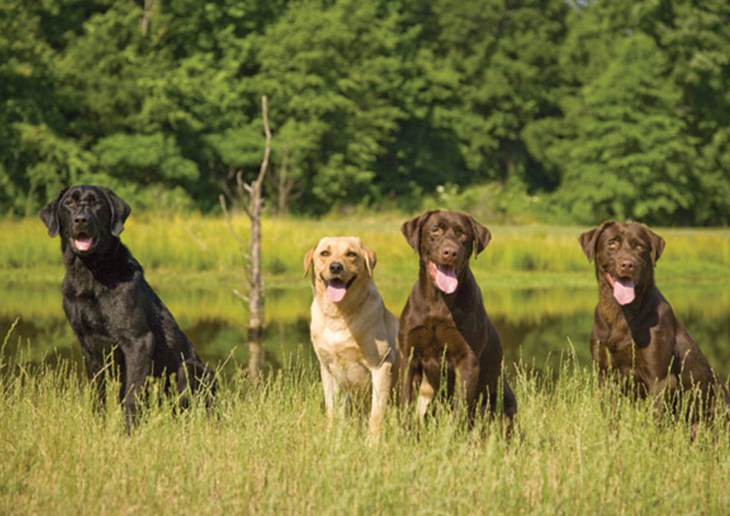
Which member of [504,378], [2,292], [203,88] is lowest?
[2,292]

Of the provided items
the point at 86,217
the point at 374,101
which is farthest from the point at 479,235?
the point at 374,101

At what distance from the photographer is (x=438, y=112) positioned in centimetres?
4972

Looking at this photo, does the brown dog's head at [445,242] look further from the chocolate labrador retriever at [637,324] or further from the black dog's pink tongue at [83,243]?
the black dog's pink tongue at [83,243]

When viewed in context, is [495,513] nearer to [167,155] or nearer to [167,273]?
[167,273]

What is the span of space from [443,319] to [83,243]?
230 centimetres

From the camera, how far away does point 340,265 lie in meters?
7.13

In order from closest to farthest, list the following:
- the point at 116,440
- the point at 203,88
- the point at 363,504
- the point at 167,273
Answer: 1. the point at 363,504
2. the point at 116,440
3. the point at 167,273
4. the point at 203,88

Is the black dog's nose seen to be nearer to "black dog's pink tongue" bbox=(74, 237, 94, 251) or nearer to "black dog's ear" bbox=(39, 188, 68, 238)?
"black dog's pink tongue" bbox=(74, 237, 94, 251)

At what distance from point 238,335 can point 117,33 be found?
2652cm

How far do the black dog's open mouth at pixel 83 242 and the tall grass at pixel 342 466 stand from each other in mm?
922

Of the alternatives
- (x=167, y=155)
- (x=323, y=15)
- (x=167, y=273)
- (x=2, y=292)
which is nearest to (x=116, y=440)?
(x=2, y=292)

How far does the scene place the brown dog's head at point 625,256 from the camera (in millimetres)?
7098

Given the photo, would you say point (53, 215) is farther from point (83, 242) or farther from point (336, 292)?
point (336, 292)

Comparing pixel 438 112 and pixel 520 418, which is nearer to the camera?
pixel 520 418
